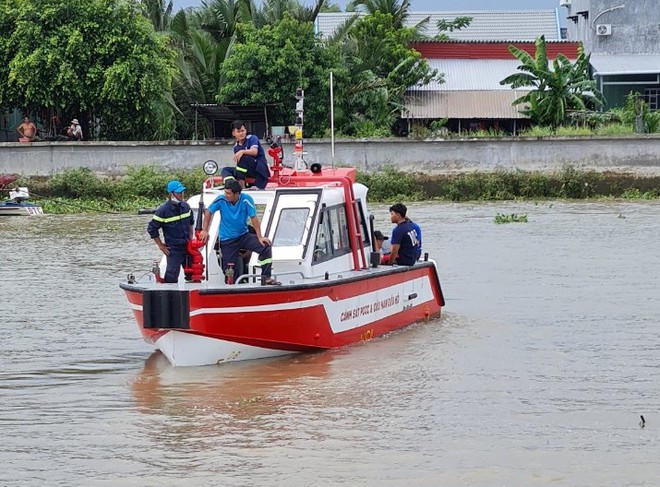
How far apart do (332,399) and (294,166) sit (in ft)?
11.8

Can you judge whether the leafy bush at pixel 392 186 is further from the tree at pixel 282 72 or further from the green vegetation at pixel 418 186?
the tree at pixel 282 72

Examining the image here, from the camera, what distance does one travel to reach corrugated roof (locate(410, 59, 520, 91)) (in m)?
43.4

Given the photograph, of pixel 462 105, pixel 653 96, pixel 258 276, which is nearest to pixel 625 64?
pixel 653 96

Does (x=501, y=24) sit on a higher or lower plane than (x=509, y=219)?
higher

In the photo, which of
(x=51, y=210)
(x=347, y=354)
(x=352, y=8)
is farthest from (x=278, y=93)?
(x=347, y=354)

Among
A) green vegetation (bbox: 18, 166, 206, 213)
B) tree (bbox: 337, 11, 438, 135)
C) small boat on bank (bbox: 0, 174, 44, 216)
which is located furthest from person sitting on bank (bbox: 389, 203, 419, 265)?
tree (bbox: 337, 11, 438, 135)

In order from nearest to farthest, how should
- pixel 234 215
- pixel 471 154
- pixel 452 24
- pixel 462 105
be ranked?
pixel 234 215
pixel 471 154
pixel 462 105
pixel 452 24

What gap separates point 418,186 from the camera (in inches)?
1296

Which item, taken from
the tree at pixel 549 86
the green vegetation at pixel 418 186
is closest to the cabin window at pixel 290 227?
the green vegetation at pixel 418 186

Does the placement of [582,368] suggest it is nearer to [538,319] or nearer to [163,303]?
[538,319]

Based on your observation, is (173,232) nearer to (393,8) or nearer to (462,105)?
(462,105)

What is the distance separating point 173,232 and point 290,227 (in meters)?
1.17

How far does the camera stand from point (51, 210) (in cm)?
3045

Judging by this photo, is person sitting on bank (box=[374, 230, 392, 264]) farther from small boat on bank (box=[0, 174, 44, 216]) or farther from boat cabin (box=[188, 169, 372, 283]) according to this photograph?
small boat on bank (box=[0, 174, 44, 216])
